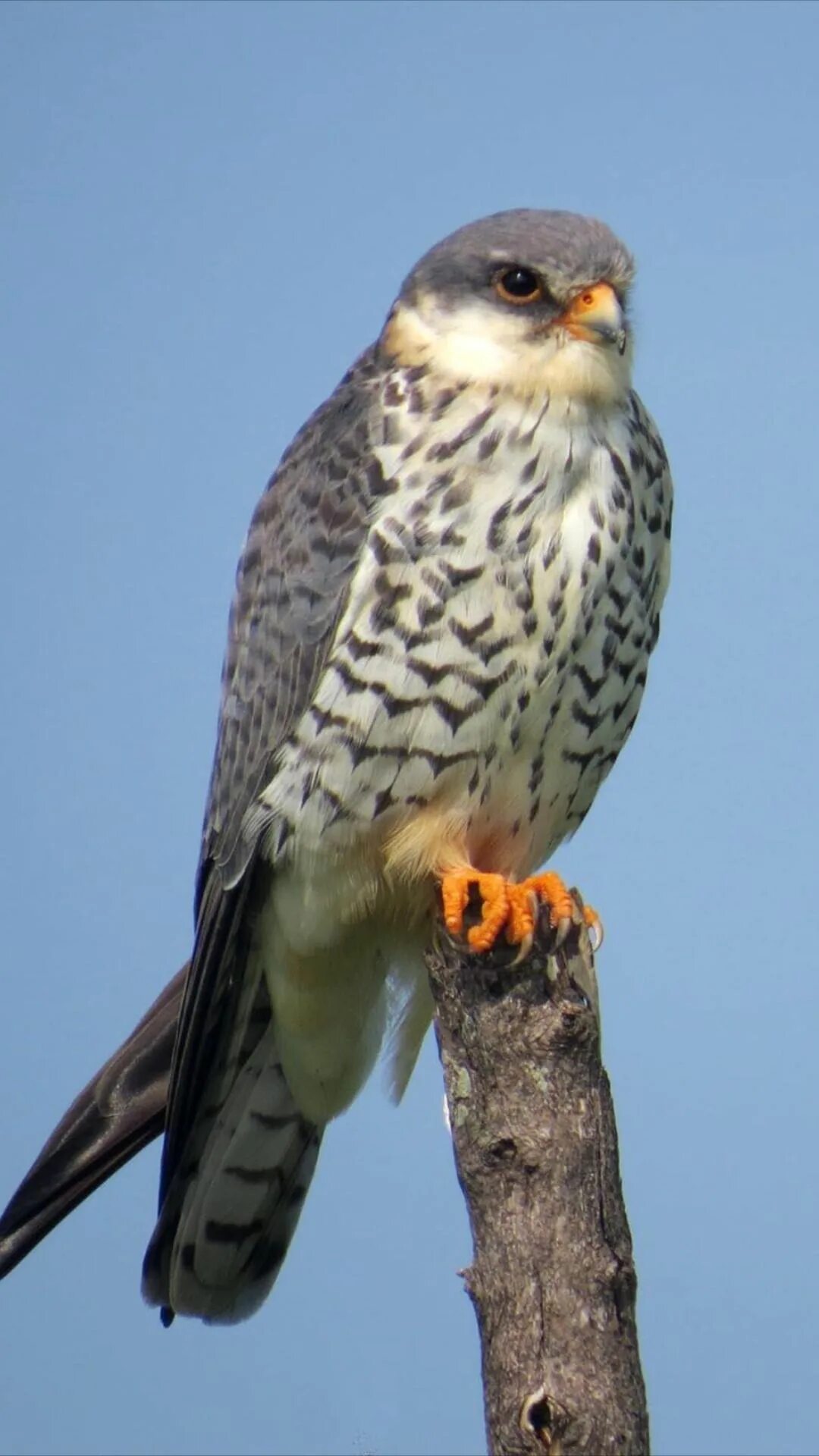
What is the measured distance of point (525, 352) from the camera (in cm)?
350

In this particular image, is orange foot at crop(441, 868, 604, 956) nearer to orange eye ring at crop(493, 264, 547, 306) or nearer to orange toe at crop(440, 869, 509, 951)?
orange toe at crop(440, 869, 509, 951)

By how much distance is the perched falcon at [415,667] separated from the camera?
132 inches

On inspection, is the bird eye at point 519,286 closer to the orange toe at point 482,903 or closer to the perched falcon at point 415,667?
the perched falcon at point 415,667

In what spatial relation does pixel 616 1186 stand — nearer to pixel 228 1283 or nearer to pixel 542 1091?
pixel 542 1091

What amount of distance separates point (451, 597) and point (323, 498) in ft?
1.28

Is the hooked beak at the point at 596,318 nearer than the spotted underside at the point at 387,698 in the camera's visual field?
No

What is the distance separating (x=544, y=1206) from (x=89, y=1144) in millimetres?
1039

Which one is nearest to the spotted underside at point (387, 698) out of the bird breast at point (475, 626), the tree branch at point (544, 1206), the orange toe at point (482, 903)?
the bird breast at point (475, 626)

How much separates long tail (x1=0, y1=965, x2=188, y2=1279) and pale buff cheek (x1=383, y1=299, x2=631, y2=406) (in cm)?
140

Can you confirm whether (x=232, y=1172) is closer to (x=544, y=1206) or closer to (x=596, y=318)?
(x=544, y=1206)

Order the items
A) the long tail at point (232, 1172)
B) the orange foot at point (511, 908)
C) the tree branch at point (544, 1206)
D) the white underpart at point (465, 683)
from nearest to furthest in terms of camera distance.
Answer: the tree branch at point (544, 1206) → the orange foot at point (511, 908) → the white underpart at point (465, 683) → the long tail at point (232, 1172)

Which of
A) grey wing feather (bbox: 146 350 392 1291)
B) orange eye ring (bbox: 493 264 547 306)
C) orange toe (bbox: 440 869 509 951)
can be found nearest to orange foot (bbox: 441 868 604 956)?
orange toe (bbox: 440 869 509 951)

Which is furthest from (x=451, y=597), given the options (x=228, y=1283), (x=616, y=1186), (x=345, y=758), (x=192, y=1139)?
(x=228, y=1283)

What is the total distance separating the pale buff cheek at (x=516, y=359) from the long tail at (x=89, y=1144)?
140cm
